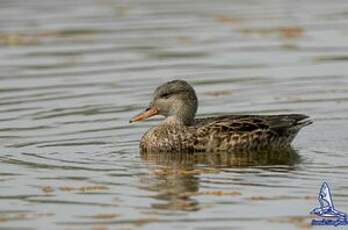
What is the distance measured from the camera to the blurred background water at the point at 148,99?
42.2 feet

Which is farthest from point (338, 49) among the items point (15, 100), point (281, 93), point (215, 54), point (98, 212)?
point (98, 212)

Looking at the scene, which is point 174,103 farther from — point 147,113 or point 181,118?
point 147,113

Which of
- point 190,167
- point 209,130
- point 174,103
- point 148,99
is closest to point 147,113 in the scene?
point 174,103

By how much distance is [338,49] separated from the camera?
23328 mm

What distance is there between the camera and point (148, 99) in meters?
19.7

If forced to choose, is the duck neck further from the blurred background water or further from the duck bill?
the blurred background water

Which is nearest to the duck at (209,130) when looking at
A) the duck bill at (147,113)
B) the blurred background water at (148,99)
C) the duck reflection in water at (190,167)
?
the duck bill at (147,113)

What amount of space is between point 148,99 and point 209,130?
10.8ft

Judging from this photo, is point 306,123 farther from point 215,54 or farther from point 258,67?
point 215,54

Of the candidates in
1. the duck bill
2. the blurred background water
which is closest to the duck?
the duck bill

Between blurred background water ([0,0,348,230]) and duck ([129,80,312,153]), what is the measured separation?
1.05ft

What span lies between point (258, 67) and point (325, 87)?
2002 mm

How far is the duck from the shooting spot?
16469 mm

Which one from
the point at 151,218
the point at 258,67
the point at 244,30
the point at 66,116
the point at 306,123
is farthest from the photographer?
the point at 244,30
